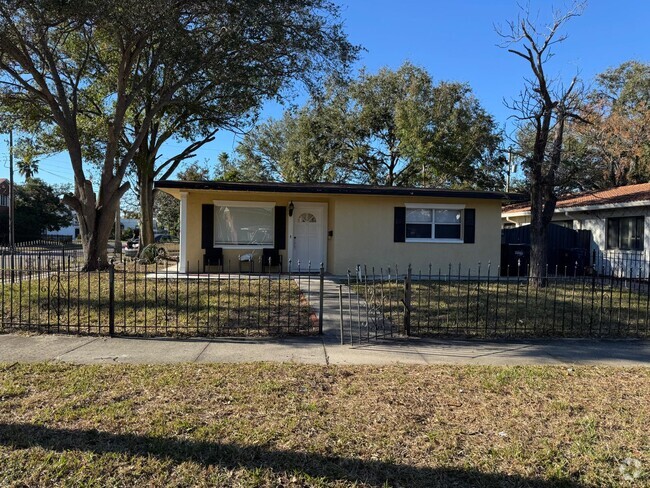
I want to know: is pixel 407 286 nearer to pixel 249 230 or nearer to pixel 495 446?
pixel 495 446

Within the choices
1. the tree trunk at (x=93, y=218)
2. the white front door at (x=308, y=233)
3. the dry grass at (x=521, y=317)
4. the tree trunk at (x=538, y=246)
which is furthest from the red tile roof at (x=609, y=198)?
the tree trunk at (x=93, y=218)

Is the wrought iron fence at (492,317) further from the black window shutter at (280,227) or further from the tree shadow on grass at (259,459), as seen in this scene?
the black window shutter at (280,227)

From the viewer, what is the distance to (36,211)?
1923 inches

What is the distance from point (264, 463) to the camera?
333 centimetres

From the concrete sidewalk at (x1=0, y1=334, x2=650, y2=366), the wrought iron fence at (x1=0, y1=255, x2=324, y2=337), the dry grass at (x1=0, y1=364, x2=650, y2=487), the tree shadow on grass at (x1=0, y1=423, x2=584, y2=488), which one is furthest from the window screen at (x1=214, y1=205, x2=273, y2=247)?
the tree shadow on grass at (x1=0, y1=423, x2=584, y2=488)

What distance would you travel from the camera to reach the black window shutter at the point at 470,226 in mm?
15375

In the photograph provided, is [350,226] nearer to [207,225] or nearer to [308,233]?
[308,233]

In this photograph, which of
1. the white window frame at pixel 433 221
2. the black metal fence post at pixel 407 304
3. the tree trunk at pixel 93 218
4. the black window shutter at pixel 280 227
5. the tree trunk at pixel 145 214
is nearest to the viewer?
the black metal fence post at pixel 407 304

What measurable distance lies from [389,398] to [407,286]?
2917mm

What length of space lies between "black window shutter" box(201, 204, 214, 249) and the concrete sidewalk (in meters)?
7.97

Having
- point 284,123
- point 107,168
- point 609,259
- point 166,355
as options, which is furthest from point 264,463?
point 284,123

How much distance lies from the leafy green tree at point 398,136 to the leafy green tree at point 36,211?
30704 millimetres

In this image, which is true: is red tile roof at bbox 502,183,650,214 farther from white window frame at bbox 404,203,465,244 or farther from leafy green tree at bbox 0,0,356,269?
leafy green tree at bbox 0,0,356,269

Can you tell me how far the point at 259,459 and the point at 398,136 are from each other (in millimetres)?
24877
